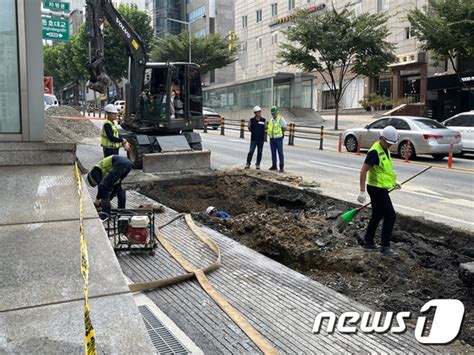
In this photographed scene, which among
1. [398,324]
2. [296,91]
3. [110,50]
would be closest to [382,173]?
[398,324]

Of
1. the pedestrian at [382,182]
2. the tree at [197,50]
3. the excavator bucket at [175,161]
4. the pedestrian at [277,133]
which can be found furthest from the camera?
the tree at [197,50]

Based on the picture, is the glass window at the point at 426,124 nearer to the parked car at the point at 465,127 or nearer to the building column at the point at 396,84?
the parked car at the point at 465,127

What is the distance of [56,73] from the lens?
79.1 metres

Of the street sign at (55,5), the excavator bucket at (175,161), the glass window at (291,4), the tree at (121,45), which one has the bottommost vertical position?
the excavator bucket at (175,161)

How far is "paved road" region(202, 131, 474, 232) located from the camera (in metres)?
9.20

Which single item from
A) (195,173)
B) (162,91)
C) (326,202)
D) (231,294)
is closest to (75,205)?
(231,294)

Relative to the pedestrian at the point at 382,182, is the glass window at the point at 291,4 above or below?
above

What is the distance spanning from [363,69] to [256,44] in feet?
107

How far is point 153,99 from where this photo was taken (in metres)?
14.1

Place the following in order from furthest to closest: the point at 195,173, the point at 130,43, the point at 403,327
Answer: the point at 130,43 → the point at 195,173 → the point at 403,327

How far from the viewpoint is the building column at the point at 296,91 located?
3869cm

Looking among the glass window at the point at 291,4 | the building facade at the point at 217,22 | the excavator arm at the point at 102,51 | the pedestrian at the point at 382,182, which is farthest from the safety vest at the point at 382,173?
the building facade at the point at 217,22

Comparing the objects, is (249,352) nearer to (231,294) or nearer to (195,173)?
(231,294)

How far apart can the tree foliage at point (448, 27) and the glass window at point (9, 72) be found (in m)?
19.6
